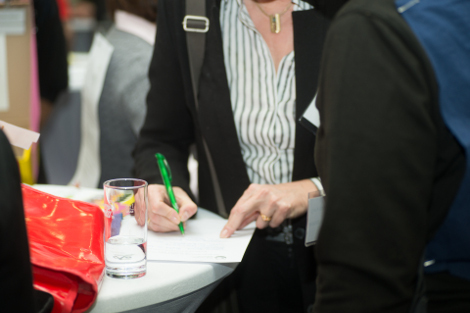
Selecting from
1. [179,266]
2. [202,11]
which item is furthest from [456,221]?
[202,11]

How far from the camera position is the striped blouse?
133 centimetres

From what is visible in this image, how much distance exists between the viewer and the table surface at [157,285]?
2.95 feet

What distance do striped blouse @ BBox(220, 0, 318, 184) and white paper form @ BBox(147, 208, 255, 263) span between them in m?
0.19

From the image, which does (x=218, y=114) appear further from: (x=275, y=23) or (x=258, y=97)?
(x=275, y=23)

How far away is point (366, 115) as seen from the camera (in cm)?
64

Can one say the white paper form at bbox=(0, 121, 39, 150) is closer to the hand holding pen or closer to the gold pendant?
the hand holding pen

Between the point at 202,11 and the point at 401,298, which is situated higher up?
the point at 202,11

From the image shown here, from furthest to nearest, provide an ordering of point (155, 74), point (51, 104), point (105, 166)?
point (51, 104)
point (105, 166)
point (155, 74)

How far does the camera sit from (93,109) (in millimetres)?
1981

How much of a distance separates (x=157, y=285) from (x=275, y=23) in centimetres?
76

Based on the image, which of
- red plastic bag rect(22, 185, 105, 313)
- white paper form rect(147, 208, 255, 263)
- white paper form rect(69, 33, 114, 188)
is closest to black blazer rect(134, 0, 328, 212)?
white paper form rect(147, 208, 255, 263)

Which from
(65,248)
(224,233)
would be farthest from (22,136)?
(224,233)

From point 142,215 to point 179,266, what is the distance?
0.43 feet

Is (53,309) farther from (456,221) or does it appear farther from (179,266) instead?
(456,221)
